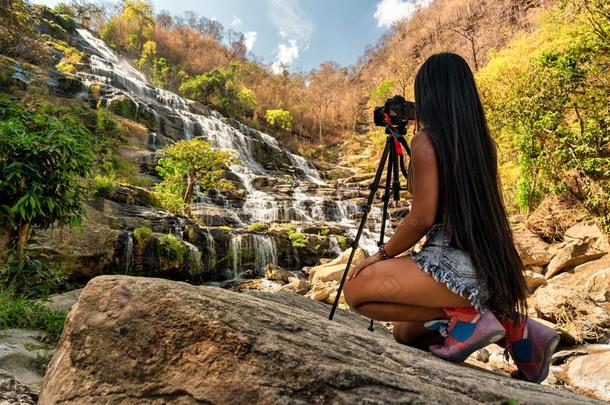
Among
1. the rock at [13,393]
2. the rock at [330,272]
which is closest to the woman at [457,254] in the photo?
the rock at [13,393]

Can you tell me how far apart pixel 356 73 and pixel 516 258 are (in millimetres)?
61255

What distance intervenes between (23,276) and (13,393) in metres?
3.09

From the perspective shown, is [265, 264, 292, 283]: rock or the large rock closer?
the large rock

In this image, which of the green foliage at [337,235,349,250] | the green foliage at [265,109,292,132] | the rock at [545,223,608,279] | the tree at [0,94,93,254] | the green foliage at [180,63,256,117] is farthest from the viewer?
the green foliage at [265,109,292,132]

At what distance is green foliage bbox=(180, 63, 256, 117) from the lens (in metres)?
31.0

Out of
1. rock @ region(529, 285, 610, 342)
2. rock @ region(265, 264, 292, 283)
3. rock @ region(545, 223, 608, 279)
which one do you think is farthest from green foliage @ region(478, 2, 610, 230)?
rock @ region(265, 264, 292, 283)

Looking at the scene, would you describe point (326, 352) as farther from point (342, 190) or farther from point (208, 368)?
point (342, 190)

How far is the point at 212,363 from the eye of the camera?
1109 mm

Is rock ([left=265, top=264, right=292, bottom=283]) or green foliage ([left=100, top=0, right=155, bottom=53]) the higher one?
green foliage ([left=100, top=0, right=155, bottom=53])

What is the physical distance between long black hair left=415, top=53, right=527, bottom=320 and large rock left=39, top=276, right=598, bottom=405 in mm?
402

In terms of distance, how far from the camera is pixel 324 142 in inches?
1458

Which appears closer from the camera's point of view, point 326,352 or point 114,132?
point 326,352

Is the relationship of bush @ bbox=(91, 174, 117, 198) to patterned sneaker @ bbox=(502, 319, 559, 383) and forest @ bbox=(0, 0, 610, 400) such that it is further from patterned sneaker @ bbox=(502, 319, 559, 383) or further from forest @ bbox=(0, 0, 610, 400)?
patterned sneaker @ bbox=(502, 319, 559, 383)

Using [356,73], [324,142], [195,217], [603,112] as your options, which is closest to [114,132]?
[195,217]
